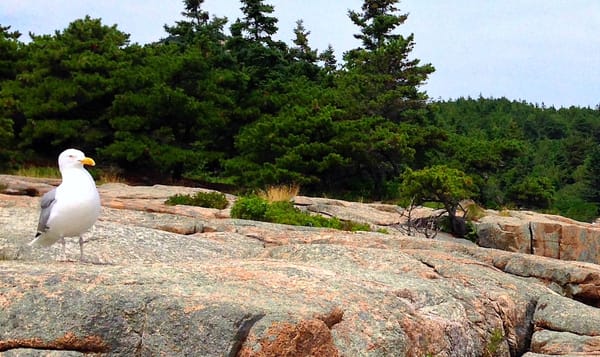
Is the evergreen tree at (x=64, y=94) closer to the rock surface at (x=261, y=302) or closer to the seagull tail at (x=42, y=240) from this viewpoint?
the rock surface at (x=261, y=302)

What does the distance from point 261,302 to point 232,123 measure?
26.0 meters

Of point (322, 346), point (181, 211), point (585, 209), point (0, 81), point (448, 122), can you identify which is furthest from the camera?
point (448, 122)

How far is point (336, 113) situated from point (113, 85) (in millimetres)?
8908

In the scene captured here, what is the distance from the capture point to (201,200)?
1761cm

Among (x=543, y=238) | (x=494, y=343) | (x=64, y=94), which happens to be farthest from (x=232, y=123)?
(x=494, y=343)

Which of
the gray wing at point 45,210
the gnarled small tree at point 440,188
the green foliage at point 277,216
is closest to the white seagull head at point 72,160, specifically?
the gray wing at point 45,210

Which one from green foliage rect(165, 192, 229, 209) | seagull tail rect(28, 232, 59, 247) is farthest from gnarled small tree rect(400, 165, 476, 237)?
seagull tail rect(28, 232, 59, 247)

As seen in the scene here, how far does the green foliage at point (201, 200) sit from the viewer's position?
17.2 meters

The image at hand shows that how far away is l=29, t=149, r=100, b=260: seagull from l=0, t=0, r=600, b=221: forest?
49.2 feet

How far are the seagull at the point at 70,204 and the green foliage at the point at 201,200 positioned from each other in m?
10.4

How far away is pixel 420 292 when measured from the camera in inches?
273

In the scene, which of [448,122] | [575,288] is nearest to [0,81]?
[575,288]

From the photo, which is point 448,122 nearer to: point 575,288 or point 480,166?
point 480,166

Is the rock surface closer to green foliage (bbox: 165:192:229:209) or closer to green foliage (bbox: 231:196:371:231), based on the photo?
green foliage (bbox: 231:196:371:231)
